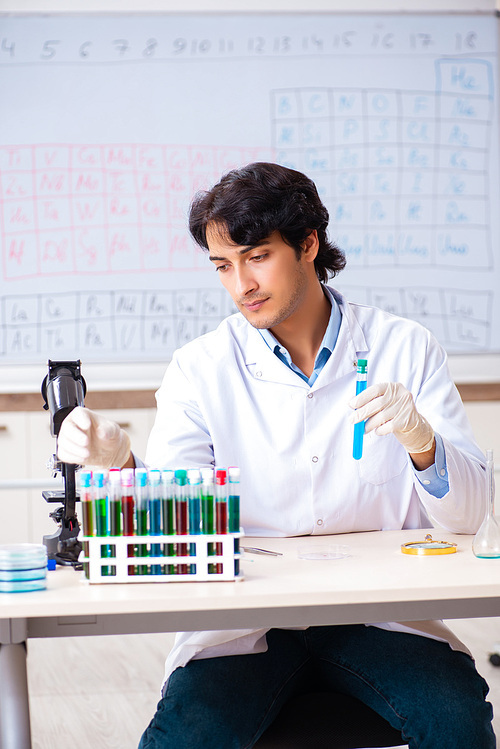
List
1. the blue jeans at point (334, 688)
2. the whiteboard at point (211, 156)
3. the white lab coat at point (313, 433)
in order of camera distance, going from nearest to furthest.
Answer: the blue jeans at point (334, 688) < the white lab coat at point (313, 433) < the whiteboard at point (211, 156)

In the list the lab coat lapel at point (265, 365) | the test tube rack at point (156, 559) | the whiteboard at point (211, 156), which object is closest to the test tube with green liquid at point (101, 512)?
the test tube rack at point (156, 559)

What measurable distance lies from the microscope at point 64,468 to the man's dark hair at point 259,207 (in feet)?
1.33

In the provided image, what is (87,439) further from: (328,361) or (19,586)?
(328,361)

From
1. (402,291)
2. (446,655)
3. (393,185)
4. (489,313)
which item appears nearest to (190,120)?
(393,185)

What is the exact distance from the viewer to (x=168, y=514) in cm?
104

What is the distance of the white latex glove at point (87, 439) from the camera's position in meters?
1.15

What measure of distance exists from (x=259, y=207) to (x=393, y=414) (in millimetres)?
468

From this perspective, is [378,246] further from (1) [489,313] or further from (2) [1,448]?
(2) [1,448]

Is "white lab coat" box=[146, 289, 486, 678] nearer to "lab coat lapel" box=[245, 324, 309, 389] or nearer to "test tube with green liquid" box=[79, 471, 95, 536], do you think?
"lab coat lapel" box=[245, 324, 309, 389]

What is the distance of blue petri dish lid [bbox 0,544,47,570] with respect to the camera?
1007 millimetres

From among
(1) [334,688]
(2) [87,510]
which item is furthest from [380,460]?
(2) [87,510]

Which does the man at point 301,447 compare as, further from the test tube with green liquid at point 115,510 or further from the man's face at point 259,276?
the test tube with green liquid at point 115,510

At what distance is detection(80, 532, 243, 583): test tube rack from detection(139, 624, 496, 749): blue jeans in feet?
0.77

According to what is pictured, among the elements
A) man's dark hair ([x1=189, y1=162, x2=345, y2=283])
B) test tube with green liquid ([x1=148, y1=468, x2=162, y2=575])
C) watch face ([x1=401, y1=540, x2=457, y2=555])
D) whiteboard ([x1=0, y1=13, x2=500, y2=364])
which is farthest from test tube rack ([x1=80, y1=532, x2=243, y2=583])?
whiteboard ([x1=0, y1=13, x2=500, y2=364])
